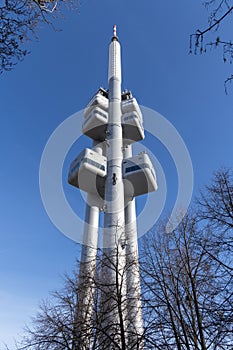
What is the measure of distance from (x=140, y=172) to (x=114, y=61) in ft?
85.9

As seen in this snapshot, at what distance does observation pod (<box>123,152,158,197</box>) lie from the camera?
39.4 meters

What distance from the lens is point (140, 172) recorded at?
129 feet

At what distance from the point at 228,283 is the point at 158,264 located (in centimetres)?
529

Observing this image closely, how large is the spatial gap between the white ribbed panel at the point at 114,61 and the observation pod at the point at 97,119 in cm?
495

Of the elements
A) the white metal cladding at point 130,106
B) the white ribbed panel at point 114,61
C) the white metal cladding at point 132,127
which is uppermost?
the white ribbed panel at point 114,61

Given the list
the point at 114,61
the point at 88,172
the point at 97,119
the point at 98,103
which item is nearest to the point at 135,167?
the point at 88,172

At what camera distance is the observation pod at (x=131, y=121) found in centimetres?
4697

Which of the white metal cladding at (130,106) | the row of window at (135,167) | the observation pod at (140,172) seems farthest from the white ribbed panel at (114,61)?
the row of window at (135,167)

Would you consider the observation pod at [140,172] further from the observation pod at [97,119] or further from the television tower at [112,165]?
the observation pod at [97,119]

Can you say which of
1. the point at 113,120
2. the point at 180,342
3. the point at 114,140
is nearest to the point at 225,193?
the point at 180,342

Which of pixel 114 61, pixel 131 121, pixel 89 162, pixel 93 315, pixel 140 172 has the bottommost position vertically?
pixel 93 315

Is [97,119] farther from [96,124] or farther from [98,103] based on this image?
[98,103]

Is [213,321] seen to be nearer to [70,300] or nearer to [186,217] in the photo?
[186,217]

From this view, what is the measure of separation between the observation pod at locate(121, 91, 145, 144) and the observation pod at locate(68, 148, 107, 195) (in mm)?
8700
